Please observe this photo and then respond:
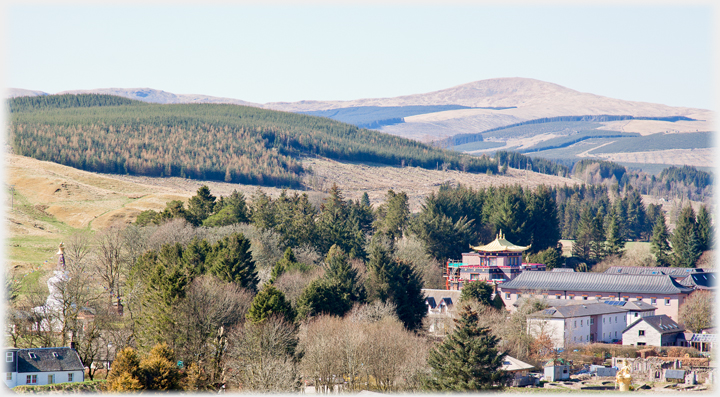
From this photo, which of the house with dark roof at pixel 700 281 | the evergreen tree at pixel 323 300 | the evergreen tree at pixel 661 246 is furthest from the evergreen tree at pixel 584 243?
the evergreen tree at pixel 323 300

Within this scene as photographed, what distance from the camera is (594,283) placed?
87.6 meters

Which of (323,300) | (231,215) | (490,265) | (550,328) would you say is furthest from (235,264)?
(490,265)

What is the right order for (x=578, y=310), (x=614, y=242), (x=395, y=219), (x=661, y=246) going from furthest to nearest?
(x=614, y=242) < (x=661, y=246) < (x=395, y=219) < (x=578, y=310)

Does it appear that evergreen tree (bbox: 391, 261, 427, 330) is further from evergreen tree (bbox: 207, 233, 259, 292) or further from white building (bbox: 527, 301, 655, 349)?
evergreen tree (bbox: 207, 233, 259, 292)

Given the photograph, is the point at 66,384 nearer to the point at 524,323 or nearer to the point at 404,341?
the point at 404,341

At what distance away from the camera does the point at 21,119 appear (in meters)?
198

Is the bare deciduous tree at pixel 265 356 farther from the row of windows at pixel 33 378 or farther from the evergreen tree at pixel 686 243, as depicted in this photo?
the evergreen tree at pixel 686 243

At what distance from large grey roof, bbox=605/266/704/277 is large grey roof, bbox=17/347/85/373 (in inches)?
2530

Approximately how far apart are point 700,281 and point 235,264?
52.5 meters

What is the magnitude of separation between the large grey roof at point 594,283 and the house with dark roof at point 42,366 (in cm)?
5073

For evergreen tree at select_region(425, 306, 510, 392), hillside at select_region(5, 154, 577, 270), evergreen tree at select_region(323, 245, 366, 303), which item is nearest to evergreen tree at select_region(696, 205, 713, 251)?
hillside at select_region(5, 154, 577, 270)

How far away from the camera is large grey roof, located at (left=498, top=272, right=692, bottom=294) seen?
84.4 m

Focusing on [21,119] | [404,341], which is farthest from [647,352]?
[21,119]

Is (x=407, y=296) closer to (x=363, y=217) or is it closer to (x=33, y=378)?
(x=33, y=378)
